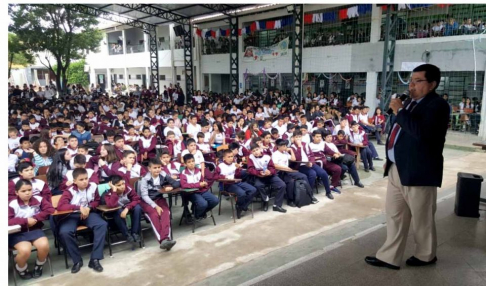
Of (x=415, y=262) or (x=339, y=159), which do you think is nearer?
(x=415, y=262)

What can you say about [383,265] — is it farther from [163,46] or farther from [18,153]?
[163,46]

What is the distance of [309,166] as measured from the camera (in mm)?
6711

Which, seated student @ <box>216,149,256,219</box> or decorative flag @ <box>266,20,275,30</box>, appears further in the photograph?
decorative flag @ <box>266,20,275,30</box>

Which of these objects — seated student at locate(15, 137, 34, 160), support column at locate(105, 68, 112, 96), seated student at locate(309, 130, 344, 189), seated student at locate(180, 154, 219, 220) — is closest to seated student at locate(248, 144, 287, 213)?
seated student at locate(180, 154, 219, 220)

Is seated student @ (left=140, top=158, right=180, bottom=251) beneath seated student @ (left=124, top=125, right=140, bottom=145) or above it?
beneath

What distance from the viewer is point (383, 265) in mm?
3219

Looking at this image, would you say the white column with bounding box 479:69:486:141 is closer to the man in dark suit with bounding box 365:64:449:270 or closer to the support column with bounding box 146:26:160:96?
the man in dark suit with bounding box 365:64:449:270

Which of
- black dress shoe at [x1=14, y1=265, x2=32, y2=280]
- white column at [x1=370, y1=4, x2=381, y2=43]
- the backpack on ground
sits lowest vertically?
black dress shoe at [x1=14, y1=265, x2=32, y2=280]

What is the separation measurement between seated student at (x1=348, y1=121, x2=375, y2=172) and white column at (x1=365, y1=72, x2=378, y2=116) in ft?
24.3

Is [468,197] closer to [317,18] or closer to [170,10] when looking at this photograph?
[317,18]

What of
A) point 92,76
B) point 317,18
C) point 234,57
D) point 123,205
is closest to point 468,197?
point 123,205

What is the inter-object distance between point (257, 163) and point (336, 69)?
12.0 meters

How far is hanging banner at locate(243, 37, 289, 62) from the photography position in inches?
749

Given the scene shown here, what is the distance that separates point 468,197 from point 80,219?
4.88m
